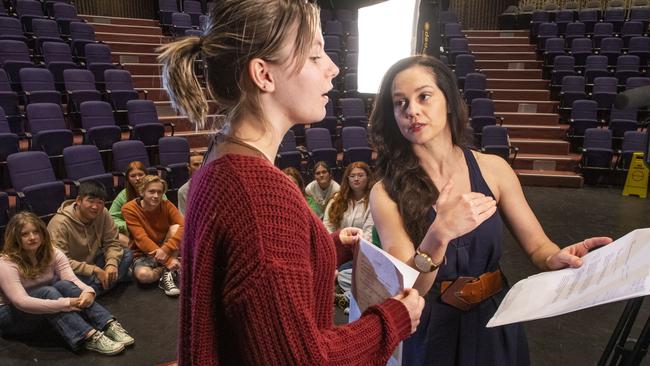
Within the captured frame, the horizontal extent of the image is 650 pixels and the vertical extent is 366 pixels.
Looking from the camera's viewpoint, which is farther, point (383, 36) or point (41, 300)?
point (383, 36)

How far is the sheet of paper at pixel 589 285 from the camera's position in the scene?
71 cm

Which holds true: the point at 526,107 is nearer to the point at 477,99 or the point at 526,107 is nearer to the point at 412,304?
the point at 477,99

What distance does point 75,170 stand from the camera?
4.46 meters

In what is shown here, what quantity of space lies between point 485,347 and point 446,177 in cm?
41

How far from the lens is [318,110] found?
30.2 inches

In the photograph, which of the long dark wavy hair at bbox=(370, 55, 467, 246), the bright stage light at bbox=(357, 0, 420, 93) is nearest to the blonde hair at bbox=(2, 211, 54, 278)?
the long dark wavy hair at bbox=(370, 55, 467, 246)

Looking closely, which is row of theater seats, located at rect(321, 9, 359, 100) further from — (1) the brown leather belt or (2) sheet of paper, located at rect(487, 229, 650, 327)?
(2) sheet of paper, located at rect(487, 229, 650, 327)

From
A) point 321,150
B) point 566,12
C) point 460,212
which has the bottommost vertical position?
point 321,150

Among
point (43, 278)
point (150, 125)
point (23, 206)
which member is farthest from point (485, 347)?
point (150, 125)

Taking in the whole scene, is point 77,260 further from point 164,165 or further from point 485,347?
point 485,347

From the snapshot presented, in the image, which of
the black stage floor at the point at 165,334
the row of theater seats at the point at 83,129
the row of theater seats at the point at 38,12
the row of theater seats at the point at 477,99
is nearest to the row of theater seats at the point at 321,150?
the row of theater seats at the point at 477,99

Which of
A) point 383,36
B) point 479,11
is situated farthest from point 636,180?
point 479,11

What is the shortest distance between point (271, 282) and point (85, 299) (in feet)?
8.38

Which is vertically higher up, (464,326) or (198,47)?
(198,47)
